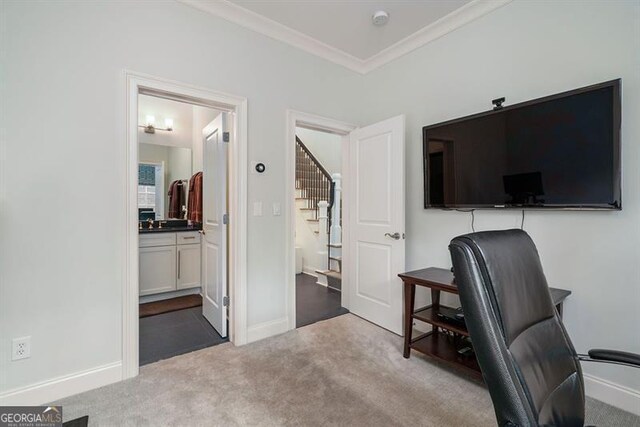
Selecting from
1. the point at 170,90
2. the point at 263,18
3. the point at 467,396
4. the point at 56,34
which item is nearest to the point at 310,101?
the point at 263,18

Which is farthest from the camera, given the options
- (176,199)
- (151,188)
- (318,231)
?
(318,231)

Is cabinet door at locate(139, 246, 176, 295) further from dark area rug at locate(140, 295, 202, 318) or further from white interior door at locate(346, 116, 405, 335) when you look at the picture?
white interior door at locate(346, 116, 405, 335)

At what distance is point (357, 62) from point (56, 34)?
2559 millimetres

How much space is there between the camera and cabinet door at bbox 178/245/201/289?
12.5ft

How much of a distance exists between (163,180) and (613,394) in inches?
189

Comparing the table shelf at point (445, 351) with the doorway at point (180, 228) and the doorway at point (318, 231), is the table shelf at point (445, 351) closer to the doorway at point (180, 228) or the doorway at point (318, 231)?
the doorway at point (318, 231)

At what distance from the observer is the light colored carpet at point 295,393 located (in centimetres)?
164

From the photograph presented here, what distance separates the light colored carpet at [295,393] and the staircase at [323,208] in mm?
1850

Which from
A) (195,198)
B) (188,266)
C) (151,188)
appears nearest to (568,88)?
(195,198)

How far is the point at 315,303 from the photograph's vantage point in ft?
11.8

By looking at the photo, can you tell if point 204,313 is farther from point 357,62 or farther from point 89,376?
point 357,62

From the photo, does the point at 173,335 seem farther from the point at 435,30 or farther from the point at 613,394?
the point at 435,30

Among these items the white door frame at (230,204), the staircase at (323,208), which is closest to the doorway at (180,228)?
the white door frame at (230,204)

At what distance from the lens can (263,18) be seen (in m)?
2.54
